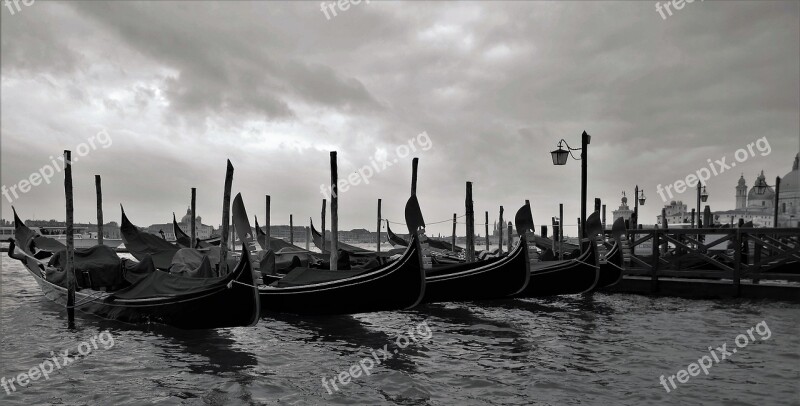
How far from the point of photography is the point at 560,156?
1153 centimetres

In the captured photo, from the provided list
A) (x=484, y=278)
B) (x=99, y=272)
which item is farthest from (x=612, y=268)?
(x=99, y=272)

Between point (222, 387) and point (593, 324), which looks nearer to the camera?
point (222, 387)

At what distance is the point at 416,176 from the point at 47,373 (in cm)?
908

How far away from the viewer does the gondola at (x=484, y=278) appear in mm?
10289

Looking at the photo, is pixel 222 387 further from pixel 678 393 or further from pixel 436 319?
pixel 436 319

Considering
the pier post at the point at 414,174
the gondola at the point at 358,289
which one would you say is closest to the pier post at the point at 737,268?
the pier post at the point at 414,174

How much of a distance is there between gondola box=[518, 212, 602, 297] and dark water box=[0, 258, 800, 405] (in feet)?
3.92

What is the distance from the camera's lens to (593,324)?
30.2ft

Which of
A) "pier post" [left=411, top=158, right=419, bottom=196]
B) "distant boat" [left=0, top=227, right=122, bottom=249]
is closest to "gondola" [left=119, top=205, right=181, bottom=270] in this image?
"pier post" [left=411, top=158, right=419, bottom=196]

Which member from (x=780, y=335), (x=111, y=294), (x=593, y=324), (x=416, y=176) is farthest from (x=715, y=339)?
(x=111, y=294)

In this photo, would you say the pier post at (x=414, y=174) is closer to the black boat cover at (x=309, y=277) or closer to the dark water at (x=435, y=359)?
the dark water at (x=435, y=359)

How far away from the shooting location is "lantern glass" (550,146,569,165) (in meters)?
11.5

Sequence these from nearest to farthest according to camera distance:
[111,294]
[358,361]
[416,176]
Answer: [358,361]
[111,294]
[416,176]

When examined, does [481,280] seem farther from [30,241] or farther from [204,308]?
[30,241]
